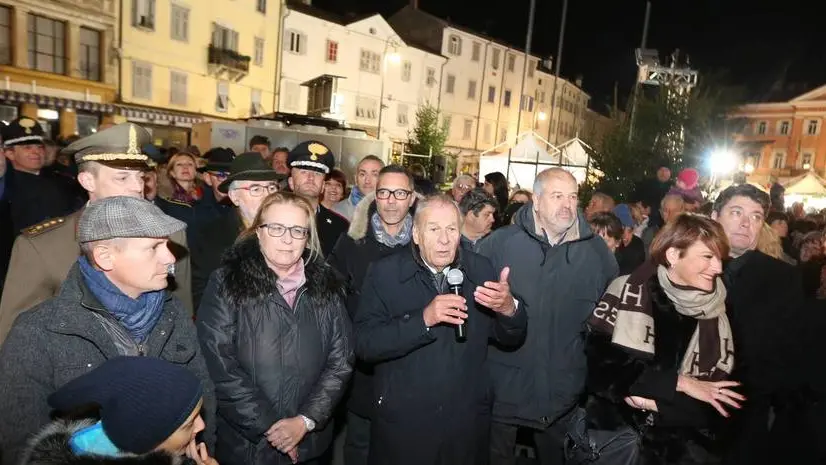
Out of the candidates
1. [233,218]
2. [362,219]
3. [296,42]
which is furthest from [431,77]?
[233,218]

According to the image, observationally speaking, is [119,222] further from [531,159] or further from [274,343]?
[531,159]

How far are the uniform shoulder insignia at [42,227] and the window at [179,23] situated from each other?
2706 centimetres

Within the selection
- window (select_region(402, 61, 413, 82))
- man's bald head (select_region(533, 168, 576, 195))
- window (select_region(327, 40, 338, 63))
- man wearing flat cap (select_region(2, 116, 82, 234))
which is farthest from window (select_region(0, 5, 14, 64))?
window (select_region(402, 61, 413, 82))

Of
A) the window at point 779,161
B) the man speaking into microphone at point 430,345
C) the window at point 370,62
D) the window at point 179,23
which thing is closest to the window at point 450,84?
Answer: the window at point 370,62

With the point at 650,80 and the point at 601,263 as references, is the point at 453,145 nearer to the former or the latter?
the point at 650,80

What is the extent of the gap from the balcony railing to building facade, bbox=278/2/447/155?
3.41 metres

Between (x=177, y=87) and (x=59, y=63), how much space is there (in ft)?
18.9

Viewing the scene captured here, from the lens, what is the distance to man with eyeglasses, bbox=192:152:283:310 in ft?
12.1

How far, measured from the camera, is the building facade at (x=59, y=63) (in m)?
19.3

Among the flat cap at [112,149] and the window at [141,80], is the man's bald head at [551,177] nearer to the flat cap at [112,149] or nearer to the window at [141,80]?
the flat cap at [112,149]

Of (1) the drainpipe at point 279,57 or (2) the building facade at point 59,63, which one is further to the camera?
(1) the drainpipe at point 279,57

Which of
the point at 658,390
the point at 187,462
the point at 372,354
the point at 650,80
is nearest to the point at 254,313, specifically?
the point at 372,354

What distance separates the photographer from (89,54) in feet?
72.7

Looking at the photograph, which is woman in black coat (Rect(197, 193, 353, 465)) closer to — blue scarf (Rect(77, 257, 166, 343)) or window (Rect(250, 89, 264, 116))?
blue scarf (Rect(77, 257, 166, 343))
